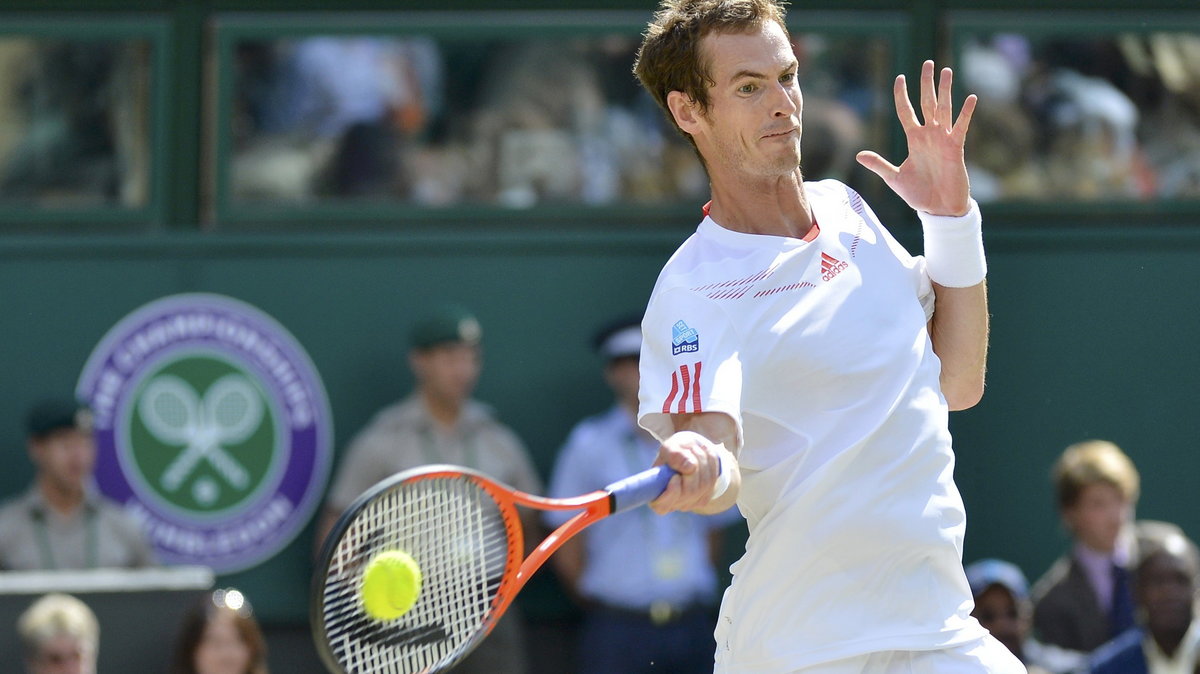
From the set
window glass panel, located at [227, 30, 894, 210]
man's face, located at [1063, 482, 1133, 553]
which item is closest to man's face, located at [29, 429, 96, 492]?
window glass panel, located at [227, 30, 894, 210]

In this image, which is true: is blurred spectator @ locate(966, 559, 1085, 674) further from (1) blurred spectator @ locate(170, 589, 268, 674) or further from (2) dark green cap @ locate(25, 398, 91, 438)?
(2) dark green cap @ locate(25, 398, 91, 438)

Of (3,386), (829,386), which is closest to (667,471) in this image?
(829,386)

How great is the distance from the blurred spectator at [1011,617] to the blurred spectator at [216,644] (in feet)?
7.34

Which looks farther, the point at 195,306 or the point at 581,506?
the point at 195,306

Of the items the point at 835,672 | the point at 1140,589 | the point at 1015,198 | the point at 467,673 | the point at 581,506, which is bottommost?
the point at 467,673

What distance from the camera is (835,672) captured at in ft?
10.4

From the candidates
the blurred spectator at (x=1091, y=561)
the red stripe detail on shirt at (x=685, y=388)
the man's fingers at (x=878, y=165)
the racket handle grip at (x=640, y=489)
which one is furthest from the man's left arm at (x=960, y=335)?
the blurred spectator at (x=1091, y=561)

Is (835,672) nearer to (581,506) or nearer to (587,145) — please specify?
(581,506)

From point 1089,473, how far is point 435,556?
3.50m

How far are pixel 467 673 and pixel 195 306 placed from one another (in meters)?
1.59

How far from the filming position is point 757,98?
130 inches

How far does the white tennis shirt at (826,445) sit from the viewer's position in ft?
10.4

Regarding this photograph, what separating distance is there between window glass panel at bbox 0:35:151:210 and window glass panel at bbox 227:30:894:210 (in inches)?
13.8

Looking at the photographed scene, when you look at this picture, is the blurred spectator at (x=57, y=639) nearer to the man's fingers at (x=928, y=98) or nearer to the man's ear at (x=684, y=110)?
the man's ear at (x=684, y=110)
